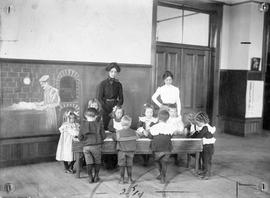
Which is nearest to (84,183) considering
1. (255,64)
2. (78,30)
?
(78,30)

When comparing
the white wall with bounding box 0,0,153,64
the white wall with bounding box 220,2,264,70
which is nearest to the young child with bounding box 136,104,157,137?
the white wall with bounding box 0,0,153,64

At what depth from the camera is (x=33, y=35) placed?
5312 mm

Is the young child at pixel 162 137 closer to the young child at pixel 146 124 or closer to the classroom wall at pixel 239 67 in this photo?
the young child at pixel 146 124

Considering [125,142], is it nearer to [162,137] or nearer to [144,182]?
[162,137]

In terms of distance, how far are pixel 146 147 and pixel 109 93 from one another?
1.29 metres

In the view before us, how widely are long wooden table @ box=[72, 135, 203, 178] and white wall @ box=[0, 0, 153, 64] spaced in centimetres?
166

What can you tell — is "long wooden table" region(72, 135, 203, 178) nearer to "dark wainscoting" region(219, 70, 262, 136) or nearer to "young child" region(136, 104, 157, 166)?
"young child" region(136, 104, 157, 166)

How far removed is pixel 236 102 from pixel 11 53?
16.7 ft

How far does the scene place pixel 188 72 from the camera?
25.2 feet

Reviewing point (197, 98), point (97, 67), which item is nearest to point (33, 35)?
point (97, 67)

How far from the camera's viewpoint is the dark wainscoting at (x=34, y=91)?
520cm

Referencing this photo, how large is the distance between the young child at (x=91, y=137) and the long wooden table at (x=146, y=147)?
0.38 ft

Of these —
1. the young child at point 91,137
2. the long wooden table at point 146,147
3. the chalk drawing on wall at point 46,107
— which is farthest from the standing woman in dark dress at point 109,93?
the young child at point 91,137

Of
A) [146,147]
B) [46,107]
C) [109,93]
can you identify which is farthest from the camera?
[109,93]
